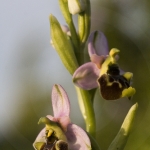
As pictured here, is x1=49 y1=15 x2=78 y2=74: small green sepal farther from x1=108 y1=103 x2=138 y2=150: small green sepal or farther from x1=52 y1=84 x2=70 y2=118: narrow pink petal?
x1=108 y1=103 x2=138 y2=150: small green sepal

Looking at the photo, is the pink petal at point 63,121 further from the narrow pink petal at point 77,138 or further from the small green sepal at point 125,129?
the small green sepal at point 125,129

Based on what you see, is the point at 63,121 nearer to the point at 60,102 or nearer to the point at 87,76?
the point at 60,102

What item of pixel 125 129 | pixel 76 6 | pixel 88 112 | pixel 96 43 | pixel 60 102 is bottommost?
pixel 125 129

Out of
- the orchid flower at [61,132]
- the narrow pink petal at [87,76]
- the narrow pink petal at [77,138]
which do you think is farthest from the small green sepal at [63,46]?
the narrow pink petal at [77,138]

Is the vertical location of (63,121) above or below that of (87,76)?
below

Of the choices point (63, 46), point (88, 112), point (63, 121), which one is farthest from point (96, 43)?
point (63, 121)

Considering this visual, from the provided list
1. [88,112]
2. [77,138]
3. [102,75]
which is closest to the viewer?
[77,138]
